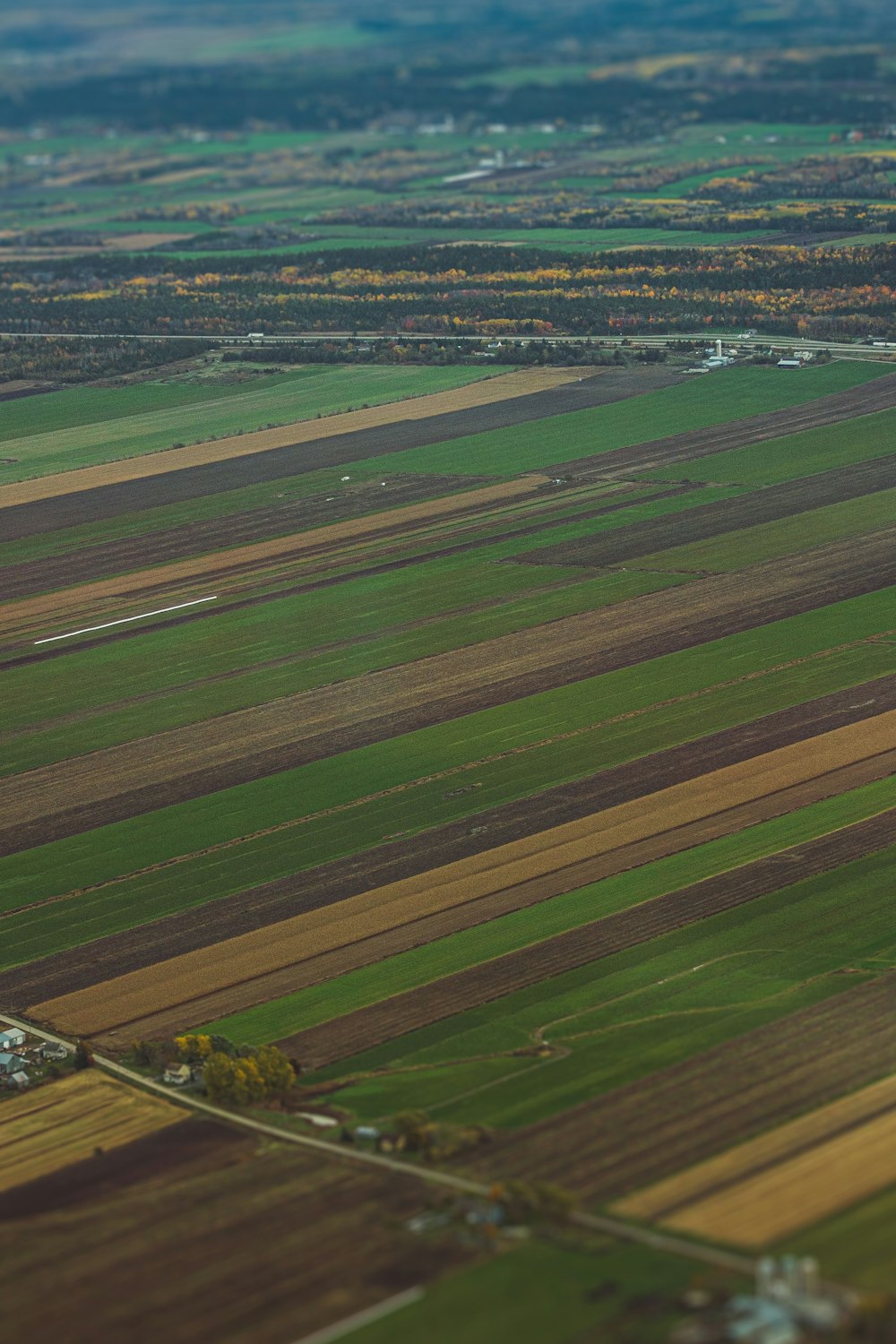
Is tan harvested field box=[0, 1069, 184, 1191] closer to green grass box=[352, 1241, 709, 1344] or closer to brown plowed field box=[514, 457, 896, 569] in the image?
green grass box=[352, 1241, 709, 1344]

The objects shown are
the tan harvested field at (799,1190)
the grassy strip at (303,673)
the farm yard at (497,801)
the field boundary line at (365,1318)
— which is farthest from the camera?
the grassy strip at (303,673)

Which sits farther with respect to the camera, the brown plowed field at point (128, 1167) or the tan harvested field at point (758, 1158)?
the brown plowed field at point (128, 1167)

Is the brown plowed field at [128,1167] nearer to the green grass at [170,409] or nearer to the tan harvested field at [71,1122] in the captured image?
the tan harvested field at [71,1122]

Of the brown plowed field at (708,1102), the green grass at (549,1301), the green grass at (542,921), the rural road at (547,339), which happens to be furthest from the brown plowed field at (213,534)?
the green grass at (549,1301)

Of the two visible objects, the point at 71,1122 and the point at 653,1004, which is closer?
the point at 71,1122

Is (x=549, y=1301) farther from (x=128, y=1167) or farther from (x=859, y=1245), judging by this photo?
(x=128, y=1167)

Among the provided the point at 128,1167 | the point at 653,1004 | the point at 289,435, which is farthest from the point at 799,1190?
the point at 289,435

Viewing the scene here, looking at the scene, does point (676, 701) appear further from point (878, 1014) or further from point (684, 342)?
point (684, 342)
